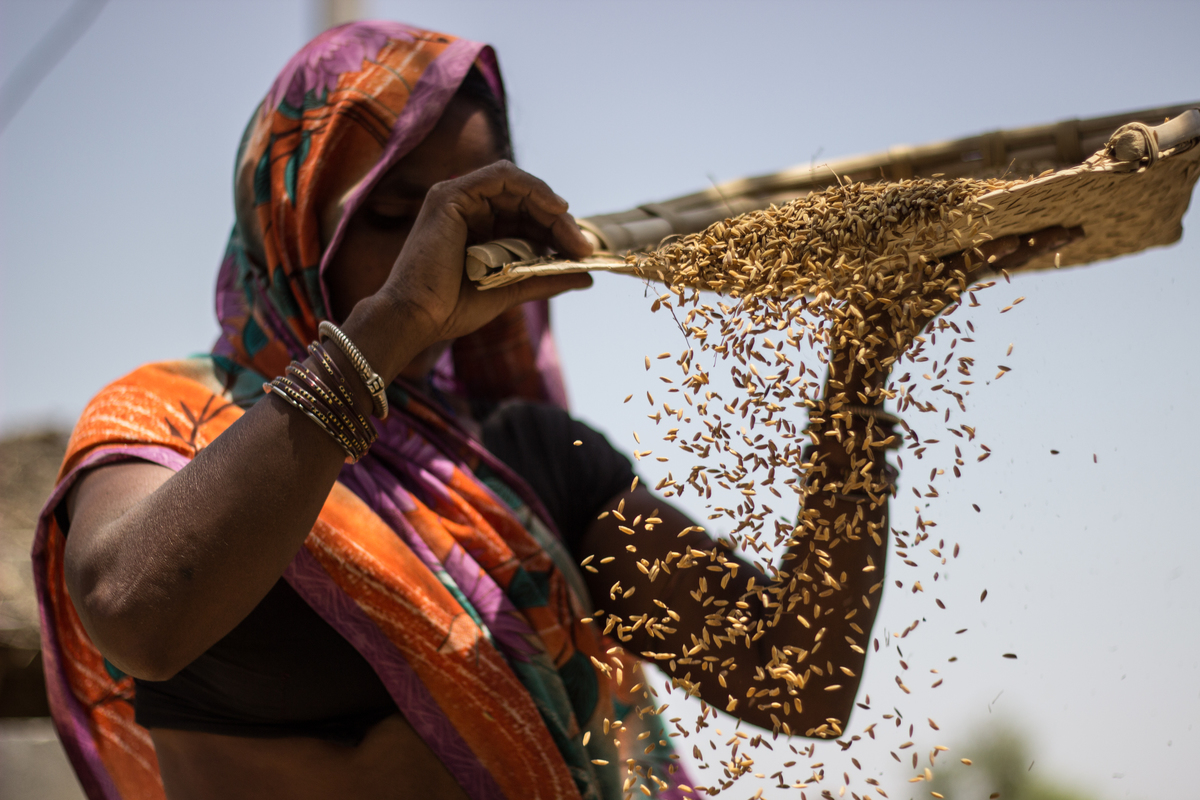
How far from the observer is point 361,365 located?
4.20 ft

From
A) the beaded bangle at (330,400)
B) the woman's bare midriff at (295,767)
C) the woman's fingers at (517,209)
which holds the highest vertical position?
the woman's fingers at (517,209)

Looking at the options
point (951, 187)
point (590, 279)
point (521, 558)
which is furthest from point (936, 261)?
point (521, 558)

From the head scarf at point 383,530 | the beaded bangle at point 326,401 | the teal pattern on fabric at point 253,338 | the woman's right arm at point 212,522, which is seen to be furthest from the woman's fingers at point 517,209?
the teal pattern on fabric at point 253,338

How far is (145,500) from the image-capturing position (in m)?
1.24

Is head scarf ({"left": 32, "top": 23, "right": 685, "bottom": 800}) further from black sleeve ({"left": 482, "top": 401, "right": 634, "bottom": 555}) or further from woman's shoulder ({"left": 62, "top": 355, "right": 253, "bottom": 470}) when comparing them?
black sleeve ({"left": 482, "top": 401, "right": 634, "bottom": 555})

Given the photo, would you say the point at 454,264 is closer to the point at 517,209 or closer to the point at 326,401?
the point at 517,209

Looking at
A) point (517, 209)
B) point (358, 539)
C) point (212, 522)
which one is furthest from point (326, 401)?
point (517, 209)

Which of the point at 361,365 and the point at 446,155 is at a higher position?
the point at 446,155

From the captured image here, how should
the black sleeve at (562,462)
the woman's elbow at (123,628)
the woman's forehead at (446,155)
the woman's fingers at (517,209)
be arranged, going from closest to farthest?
the woman's elbow at (123,628), the woman's fingers at (517,209), the woman's forehead at (446,155), the black sleeve at (562,462)

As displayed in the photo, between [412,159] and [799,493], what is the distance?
37.2 inches

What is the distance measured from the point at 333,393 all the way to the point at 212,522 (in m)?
0.24

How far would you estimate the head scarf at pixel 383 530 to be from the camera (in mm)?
1500

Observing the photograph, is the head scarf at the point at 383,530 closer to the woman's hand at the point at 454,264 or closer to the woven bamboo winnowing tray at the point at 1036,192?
the woman's hand at the point at 454,264

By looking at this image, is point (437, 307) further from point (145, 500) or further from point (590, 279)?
point (145, 500)
